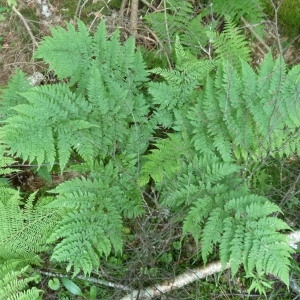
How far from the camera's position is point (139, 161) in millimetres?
3311

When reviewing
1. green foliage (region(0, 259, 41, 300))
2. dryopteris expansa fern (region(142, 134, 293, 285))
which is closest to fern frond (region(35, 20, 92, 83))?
dryopteris expansa fern (region(142, 134, 293, 285))

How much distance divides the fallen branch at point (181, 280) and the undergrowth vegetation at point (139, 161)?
63mm

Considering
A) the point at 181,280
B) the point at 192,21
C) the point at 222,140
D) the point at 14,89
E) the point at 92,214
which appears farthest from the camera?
the point at 192,21

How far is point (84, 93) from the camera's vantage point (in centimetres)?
337

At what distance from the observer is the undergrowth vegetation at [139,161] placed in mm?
2955

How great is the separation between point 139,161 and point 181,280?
112 centimetres

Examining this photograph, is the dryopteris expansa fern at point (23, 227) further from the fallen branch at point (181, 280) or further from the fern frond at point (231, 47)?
the fern frond at point (231, 47)

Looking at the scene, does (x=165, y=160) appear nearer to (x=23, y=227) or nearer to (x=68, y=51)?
(x=68, y=51)

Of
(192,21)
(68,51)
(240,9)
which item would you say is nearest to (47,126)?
(68,51)

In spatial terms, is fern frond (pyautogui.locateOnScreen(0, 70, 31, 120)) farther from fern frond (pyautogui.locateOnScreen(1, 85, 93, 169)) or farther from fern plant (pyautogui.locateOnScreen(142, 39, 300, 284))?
fern plant (pyautogui.locateOnScreen(142, 39, 300, 284))

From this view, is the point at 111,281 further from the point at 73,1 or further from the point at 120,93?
the point at 73,1

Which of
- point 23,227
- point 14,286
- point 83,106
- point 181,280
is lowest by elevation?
point 181,280

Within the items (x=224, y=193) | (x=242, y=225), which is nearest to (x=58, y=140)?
(x=224, y=193)

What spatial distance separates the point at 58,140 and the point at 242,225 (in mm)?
1670
